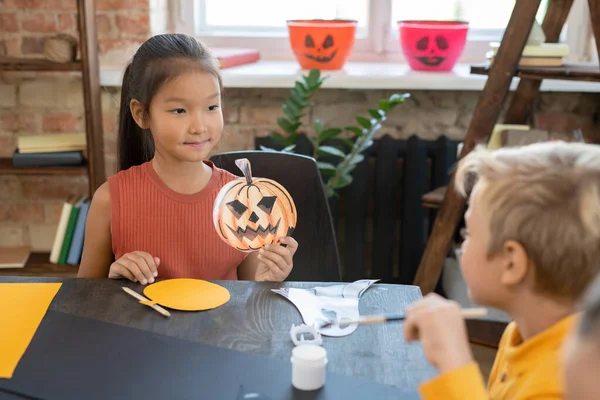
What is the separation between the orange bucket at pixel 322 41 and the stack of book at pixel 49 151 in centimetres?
93

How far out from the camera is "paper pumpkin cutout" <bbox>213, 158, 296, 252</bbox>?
1454 mm

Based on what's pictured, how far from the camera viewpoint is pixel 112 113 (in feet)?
9.88

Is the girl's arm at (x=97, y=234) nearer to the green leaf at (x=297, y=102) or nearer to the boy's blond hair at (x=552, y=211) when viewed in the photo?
the boy's blond hair at (x=552, y=211)

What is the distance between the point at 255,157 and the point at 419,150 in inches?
47.4

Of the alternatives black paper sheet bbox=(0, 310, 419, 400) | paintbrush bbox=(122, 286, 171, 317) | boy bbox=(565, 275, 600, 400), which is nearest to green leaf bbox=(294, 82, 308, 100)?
paintbrush bbox=(122, 286, 171, 317)

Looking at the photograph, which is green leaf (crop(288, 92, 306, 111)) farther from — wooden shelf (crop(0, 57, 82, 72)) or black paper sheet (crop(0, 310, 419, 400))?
Result: black paper sheet (crop(0, 310, 419, 400))

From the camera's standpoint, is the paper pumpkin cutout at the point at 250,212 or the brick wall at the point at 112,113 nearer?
the paper pumpkin cutout at the point at 250,212

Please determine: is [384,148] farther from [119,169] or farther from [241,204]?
[241,204]

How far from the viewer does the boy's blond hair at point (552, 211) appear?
0.94m

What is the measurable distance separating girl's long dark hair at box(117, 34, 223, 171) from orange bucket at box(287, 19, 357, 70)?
4.24 ft

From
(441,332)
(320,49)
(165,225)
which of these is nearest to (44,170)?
(320,49)

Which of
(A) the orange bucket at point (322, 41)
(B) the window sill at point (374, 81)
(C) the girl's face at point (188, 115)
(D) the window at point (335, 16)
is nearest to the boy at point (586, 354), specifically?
(C) the girl's face at point (188, 115)

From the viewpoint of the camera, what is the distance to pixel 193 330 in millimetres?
1287

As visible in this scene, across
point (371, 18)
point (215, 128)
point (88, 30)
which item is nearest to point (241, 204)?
point (215, 128)
